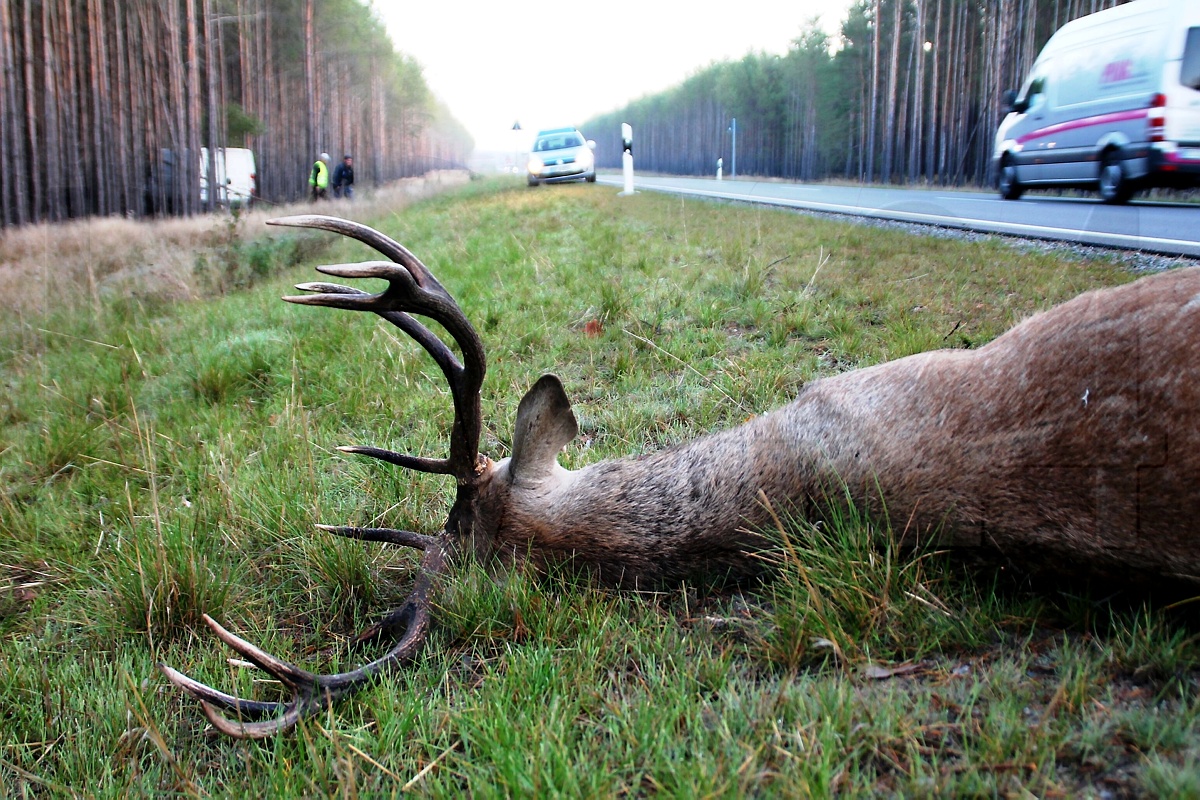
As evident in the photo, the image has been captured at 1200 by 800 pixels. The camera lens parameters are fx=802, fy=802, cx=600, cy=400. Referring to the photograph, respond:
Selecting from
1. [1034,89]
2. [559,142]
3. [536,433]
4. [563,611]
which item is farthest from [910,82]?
[559,142]

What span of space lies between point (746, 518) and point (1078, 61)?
81.7 inches

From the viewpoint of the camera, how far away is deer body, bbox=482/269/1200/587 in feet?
6.51

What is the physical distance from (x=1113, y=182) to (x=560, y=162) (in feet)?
85.4

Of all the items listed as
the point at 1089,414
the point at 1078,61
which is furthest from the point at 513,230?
the point at 1089,414

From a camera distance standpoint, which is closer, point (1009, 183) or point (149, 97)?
point (1009, 183)

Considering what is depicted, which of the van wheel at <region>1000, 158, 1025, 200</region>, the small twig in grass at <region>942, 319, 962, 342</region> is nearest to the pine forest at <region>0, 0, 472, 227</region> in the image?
the small twig in grass at <region>942, 319, 962, 342</region>

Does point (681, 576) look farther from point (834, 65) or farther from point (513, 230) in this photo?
point (513, 230)

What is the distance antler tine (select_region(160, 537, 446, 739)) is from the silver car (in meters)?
25.8

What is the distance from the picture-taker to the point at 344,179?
28.7 m

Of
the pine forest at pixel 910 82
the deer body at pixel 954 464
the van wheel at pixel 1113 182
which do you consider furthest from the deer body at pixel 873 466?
the pine forest at pixel 910 82

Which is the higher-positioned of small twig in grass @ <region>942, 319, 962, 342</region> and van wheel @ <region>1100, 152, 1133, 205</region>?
van wheel @ <region>1100, 152, 1133, 205</region>

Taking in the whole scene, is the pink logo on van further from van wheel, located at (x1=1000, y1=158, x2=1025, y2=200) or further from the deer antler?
the deer antler

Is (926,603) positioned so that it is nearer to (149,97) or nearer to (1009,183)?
(1009,183)

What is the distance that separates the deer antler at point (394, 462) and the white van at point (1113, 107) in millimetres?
2252
